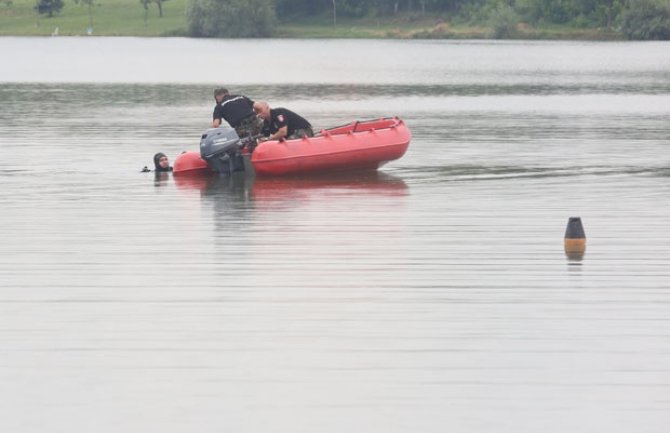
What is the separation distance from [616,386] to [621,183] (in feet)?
41.0

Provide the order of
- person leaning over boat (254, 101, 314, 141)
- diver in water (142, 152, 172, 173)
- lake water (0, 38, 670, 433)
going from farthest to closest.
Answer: diver in water (142, 152, 172, 173) < person leaning over boat (254, 101, 314, 141) < lake water (0, 38, 670, 433)

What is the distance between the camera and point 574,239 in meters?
14.4

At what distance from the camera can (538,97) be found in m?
50.4

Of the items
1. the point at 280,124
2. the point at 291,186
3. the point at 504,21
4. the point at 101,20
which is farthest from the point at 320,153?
the point at 101,20

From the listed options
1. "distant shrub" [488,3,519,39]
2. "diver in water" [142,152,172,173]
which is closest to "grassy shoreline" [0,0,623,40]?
"distant shrub" [488,3,519,39]

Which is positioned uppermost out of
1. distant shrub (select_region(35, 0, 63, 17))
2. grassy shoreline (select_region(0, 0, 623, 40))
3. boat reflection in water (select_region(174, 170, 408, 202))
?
boat reflection in water (select_region(174, 170, 408, 202))

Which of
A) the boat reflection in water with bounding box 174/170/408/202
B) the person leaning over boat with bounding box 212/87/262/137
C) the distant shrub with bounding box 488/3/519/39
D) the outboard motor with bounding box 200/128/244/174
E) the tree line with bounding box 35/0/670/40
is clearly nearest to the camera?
the boat reflection in water with bounding box 174/170/408/202

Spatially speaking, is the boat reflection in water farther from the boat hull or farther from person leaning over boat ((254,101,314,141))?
person leaning over boat ((254,101,314,141))

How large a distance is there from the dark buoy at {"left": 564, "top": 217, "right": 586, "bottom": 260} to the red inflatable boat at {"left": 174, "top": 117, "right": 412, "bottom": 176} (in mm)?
7543

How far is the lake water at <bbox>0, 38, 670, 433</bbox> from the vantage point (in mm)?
8844

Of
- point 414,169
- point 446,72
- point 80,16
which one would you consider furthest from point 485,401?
point 80,16

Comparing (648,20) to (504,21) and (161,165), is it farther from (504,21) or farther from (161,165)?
→ (161,165)

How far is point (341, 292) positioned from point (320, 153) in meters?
9.33

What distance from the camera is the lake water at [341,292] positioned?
29.0 feet
